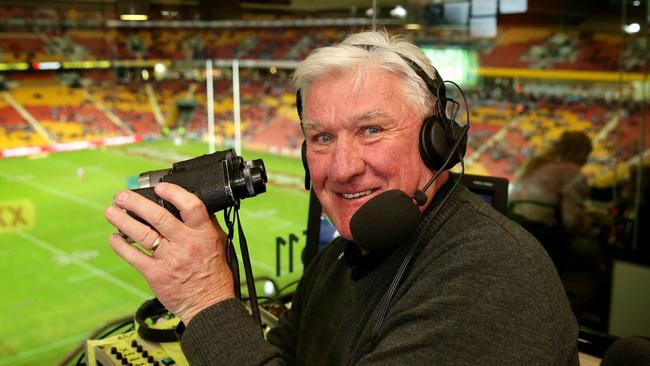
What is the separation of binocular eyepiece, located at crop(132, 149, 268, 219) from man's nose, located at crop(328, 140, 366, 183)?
0.11 meters

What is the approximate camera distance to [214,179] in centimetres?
91

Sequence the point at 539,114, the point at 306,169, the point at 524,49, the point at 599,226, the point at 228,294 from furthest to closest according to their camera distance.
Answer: the point at 539,114, the point at 524,49, the point at 599,226, the point at 306,169, the point at 228,294

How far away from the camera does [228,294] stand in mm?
902

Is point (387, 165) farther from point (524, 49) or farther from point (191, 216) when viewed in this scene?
point (524, 49)

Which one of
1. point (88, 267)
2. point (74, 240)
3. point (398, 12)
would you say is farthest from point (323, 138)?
point (74, 240)

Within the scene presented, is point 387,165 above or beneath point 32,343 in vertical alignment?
above

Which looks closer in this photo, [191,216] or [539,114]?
[191,216]

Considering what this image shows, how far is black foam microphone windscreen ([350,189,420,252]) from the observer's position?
90cm

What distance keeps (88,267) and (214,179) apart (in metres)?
8.66

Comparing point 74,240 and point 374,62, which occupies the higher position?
point 374,62

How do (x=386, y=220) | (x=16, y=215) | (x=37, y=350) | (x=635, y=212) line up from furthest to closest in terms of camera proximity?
1. (x=16, y=215)
2. (x=37, y=350)
3. (x=635, y=212)
4. (x=386, y=220)

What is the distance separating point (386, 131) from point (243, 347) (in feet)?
1.25

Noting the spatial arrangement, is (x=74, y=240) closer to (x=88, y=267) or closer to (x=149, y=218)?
(x=88, y=267)

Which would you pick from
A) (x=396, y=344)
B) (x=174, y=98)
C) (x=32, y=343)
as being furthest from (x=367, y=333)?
(x=174, y=98)
